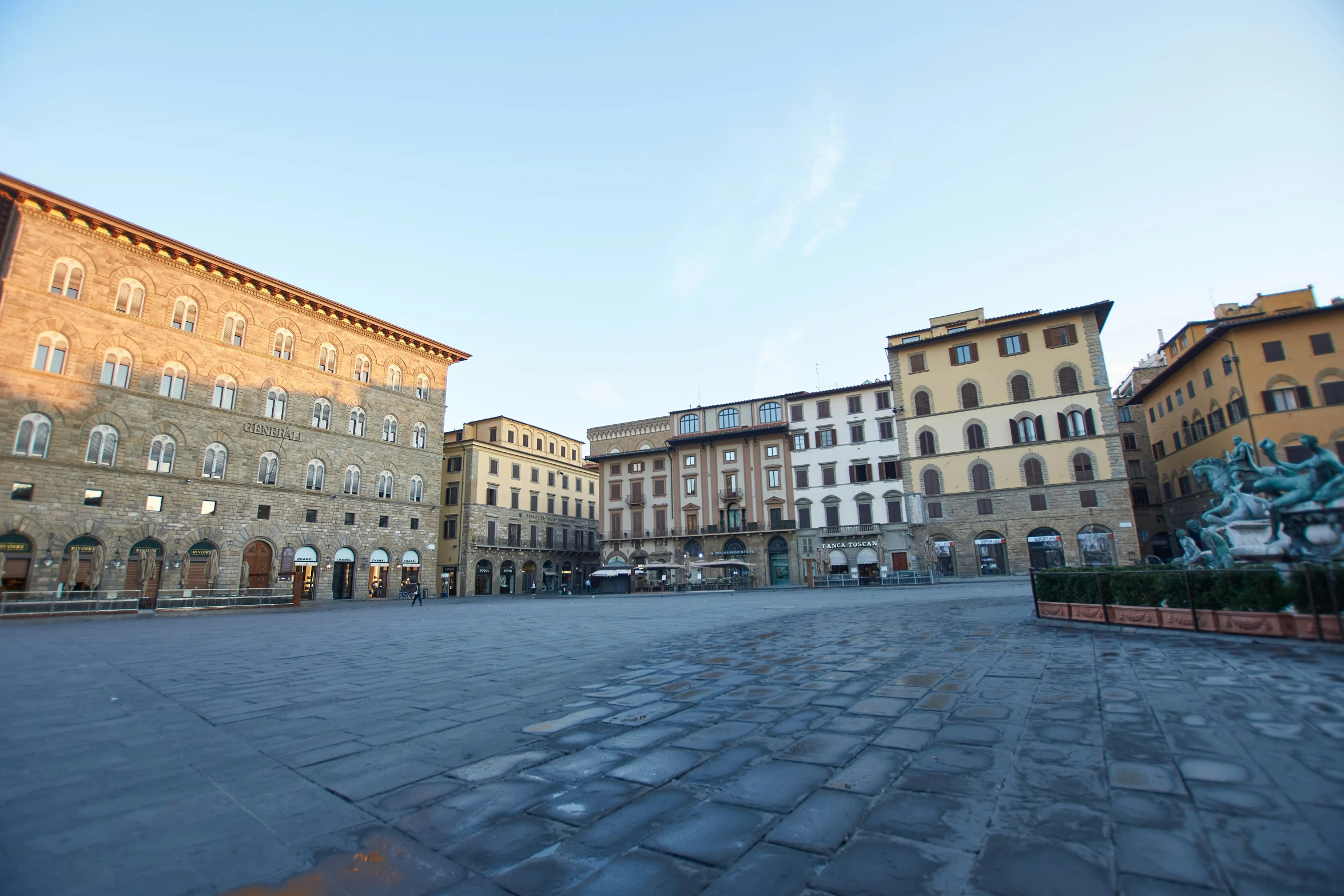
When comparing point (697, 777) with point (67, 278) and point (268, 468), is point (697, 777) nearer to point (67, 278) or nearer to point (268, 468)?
point (268, 468)

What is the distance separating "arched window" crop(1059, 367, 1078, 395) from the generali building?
38349 mm

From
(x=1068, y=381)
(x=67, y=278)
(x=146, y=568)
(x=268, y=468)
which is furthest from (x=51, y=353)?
(x=1068, y=381)

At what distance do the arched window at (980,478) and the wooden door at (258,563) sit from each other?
125ft

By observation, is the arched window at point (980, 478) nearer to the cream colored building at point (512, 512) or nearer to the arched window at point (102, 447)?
the cream colored building at point (512, 512)

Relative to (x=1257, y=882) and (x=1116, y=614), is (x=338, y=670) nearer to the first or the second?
(x=1257, y=882)

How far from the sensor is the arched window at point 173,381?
90.9 feet

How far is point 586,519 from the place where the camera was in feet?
184

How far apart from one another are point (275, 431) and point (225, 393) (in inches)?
110

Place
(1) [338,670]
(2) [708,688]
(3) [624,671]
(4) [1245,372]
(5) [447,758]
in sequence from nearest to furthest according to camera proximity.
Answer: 1. (5) [447,758]
2. (2) [708,688]
3. (3) [624,671]
4. (1) [338,670]
5. (4) [1245,372]

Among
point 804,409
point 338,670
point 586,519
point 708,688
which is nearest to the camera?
point 708,688

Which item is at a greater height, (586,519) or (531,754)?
(586,519)

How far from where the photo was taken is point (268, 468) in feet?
101

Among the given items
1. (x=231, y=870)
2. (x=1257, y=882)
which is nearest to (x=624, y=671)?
(x=231, y=870)

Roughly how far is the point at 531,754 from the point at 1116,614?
9890mm
